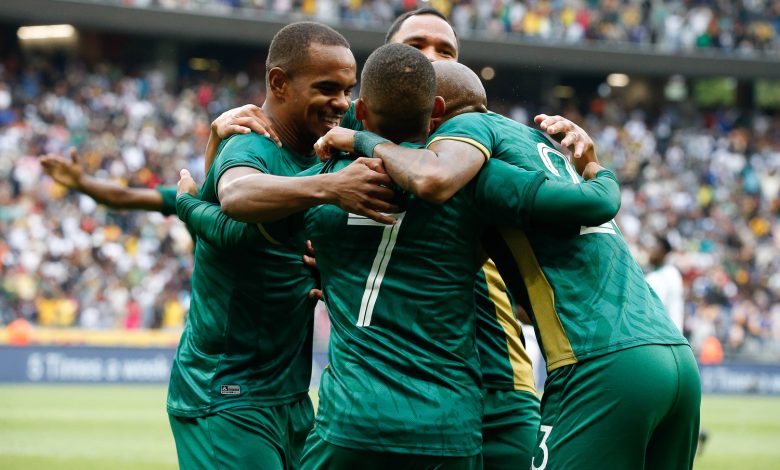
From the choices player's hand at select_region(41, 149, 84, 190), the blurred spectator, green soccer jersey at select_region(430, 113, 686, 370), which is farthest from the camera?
the blurred spectator

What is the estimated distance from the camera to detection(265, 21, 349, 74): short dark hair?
4.42m

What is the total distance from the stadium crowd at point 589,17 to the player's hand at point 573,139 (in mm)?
25977

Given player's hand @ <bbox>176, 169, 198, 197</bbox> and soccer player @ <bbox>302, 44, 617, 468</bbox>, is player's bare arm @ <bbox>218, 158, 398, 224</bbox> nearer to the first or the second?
soccer player @ <bbox>302, 44, 617, 468</bbox>

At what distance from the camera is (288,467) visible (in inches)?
185

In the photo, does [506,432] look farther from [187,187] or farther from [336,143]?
[187,187]

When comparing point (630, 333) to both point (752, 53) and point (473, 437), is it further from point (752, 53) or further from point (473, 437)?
point (752, 53)

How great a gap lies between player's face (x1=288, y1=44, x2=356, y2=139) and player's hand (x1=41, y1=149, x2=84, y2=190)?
254 cm

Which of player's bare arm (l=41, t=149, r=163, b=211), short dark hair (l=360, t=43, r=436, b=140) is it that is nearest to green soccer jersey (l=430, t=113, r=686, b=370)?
short dark hair (l=360, t=43, r=436, b=140)

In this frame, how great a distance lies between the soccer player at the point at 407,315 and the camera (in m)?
3.55

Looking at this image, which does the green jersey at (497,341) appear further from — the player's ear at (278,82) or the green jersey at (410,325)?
the player's ear at (278,82)

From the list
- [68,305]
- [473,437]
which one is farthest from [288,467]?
[68,305]

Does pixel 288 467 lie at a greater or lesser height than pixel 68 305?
greater

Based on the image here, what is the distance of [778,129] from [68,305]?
24534 mm

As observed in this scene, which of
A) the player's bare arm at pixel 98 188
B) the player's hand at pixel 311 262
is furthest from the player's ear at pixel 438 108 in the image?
the player's bare arm at pixel 98 188
